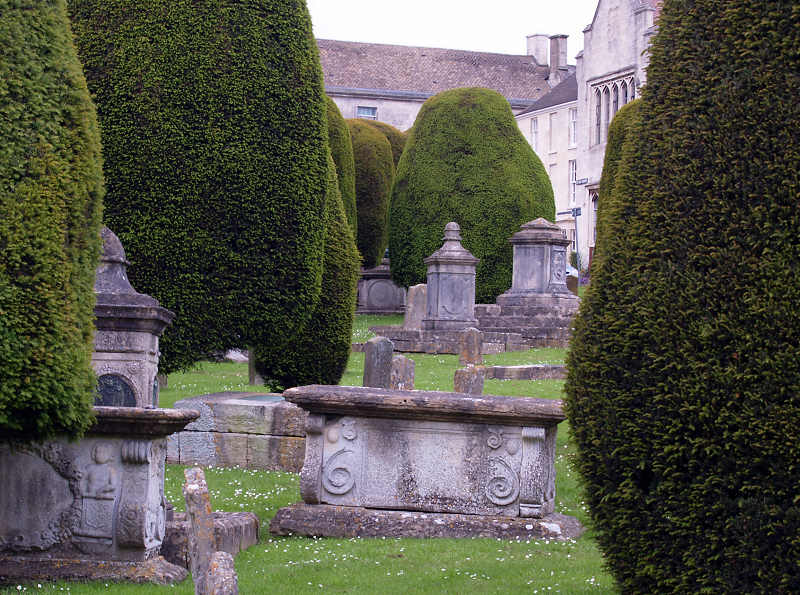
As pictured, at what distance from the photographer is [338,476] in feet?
22.5

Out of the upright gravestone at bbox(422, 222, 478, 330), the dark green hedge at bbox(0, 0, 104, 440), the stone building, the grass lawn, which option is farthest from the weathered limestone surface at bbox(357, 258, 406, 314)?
the dark green hedge at bbox(0, 0, 104, 440)

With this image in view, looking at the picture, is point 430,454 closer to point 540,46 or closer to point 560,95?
point 560,95

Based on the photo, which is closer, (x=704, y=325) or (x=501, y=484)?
(x=704, y=325)

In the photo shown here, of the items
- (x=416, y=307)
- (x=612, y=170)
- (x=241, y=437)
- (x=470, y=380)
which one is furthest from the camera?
(x=416, y=307)

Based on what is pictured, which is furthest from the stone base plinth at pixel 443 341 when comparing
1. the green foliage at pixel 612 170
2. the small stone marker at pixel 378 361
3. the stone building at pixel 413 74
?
the stone building at pixel 413 74

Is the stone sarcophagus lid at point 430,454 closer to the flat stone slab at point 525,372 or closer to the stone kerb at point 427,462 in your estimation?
the stone kerb at point 427,462

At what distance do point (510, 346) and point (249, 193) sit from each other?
1183 centimetres

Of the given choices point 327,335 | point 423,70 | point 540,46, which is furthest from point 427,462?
point 540,46

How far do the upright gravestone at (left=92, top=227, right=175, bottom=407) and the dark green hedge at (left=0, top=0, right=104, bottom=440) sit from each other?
300 cm

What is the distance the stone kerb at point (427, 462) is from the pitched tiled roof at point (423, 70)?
43847mm

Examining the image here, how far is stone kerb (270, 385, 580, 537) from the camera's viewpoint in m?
6.66

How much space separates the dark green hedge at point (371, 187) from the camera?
105 feet

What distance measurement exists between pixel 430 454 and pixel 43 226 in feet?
10.3

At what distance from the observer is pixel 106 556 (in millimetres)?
5457
